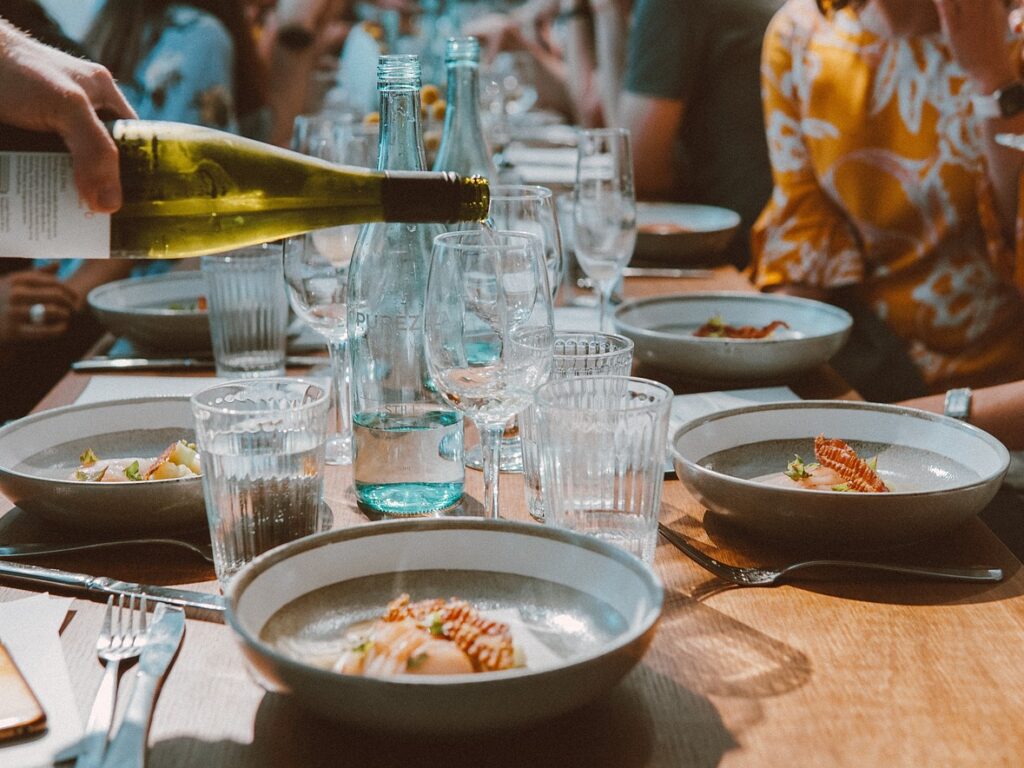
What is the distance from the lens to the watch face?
193 centimetres

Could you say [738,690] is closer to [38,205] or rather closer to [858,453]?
[858,453]

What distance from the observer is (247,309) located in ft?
4.52

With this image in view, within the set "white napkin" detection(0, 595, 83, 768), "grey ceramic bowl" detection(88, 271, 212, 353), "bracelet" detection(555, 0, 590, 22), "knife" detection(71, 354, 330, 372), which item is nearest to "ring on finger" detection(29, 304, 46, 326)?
"grey ceramic bowl" detection(88, 271, 212, 353)

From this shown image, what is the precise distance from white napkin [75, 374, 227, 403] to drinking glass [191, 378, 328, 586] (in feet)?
1.67

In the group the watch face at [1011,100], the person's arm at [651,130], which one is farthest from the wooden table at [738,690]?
the person's arm at [651,130]

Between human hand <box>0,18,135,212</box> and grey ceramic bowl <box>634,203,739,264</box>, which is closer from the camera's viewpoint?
human hand <box>0,18,135,212</box>

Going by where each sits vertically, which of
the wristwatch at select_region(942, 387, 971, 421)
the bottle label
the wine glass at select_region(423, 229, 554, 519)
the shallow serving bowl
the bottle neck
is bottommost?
the wristwatch at select_region(942, 387, 971, 421)

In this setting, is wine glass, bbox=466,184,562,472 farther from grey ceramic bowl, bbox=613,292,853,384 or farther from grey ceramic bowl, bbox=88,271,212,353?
grey ceramic bowl, bbox=88,271,212,353

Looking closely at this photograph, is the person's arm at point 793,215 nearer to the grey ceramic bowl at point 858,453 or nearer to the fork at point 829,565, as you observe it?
the grey ceramic bowl at point 858,453

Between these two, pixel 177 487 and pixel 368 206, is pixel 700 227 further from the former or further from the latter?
pixel 177 487

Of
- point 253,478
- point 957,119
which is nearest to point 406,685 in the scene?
point 253,478

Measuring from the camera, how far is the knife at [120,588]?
2.60 feet

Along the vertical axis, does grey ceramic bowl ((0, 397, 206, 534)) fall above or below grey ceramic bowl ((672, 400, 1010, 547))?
below

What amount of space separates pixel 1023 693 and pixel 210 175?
2.50ft
